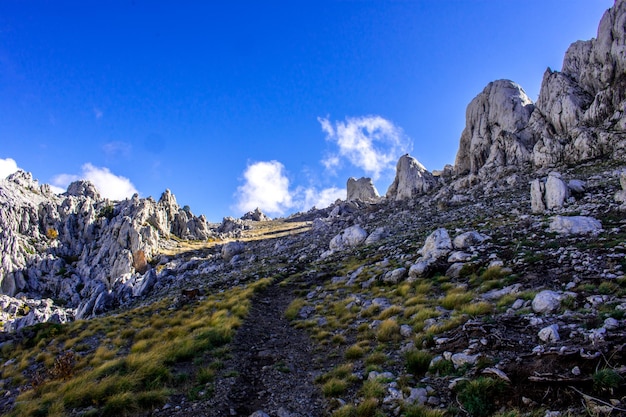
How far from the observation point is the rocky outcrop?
66.7 metres

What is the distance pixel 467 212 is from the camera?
35.5 meters

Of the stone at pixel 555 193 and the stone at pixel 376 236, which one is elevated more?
the stone at pixel 555 193

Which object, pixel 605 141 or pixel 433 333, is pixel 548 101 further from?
pixel 433 333

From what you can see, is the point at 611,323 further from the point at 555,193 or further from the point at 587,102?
the point at 587,102

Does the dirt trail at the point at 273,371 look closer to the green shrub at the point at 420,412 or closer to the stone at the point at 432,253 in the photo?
the green shrub at the point at 420,412

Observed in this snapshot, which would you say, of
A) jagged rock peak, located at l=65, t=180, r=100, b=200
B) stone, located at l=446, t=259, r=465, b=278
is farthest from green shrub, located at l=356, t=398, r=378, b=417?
jagged rock peak, located at l=65, t=180, r=100, b=200

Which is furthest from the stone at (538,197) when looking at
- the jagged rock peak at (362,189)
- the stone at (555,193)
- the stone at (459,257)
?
the jagged rock peak at (362,189)

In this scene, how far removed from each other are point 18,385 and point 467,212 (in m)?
38.6

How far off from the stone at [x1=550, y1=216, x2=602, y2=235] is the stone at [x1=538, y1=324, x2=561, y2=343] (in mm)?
11727

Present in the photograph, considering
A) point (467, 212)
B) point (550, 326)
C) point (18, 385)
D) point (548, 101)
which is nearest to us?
point (550, 326)

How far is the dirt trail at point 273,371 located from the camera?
29.0 ft

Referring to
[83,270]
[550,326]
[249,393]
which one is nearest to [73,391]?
[249,393]

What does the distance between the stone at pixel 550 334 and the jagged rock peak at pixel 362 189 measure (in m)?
135

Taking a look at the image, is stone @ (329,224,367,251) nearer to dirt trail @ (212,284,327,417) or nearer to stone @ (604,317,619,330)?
dirt trail @ (212,284,327,417)
